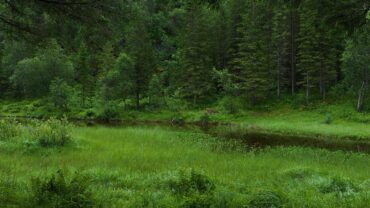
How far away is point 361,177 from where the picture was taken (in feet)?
49.2

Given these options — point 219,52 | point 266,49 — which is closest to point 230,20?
point 219,52

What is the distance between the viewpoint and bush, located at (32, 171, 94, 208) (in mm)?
8094

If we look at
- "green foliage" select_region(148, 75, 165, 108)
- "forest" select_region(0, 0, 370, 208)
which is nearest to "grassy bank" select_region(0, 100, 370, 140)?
"forest" select_region(0, 0, 370, 208)

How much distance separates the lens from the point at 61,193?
→ 8500mm

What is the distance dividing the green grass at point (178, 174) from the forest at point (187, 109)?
2.4 inches

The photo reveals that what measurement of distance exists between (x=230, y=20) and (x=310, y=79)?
60.8ft

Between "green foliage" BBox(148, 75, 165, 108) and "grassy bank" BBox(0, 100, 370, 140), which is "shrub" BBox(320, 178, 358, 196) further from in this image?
"green foliage" BBox(148, 75, 165, 108)

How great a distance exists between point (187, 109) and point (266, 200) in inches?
1892

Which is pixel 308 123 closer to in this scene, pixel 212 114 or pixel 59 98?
pixel 212 114

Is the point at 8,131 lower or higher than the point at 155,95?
lower

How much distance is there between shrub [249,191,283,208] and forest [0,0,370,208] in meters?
0.03

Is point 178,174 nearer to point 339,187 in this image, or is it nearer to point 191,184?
point 191,184

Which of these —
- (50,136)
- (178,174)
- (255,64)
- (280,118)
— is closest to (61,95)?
(255,64)

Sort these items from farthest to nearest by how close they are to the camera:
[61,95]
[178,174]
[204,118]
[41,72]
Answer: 1. [41,72]
2. [61,95]
3. [204,118]
4. [178,174]
